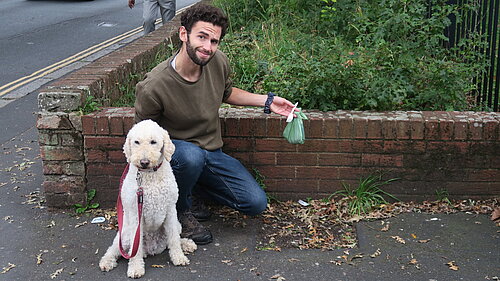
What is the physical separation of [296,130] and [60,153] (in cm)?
176

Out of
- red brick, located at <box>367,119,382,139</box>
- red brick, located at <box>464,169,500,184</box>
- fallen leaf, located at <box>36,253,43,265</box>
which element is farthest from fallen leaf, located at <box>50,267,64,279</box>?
red brick, located at <box>464,169,500,184</box>

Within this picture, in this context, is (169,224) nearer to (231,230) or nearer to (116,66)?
(231,230)

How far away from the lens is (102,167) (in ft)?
14.9

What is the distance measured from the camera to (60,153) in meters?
4.52

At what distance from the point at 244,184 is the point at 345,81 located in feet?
3.76

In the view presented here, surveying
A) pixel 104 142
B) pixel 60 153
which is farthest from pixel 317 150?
pixel 60 153

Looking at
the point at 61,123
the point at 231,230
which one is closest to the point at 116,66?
the point at 61,123

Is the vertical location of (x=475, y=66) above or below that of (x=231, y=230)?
above

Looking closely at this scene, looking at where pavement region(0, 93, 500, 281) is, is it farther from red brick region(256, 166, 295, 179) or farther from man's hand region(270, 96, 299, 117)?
man's hand region(270, 96, 299, 117)

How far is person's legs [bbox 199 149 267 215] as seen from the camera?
4219 millimetres

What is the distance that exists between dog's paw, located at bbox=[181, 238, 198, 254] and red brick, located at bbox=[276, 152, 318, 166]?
0.96m

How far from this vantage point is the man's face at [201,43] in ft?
12.9

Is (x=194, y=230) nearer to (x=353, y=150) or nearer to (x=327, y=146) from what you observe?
(x=327, y=146)

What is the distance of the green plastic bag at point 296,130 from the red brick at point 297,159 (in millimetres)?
305
